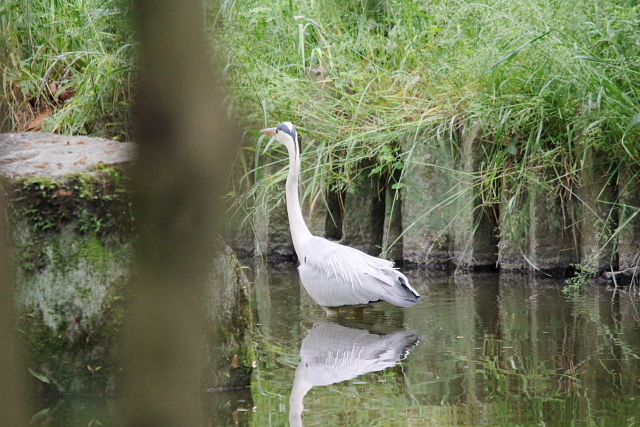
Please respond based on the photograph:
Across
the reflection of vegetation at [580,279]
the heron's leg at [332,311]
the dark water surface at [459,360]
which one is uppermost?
the reflection of vegetation at [580,279]

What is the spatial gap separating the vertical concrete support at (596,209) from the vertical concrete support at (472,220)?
809 mm

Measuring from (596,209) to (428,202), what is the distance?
143 cm

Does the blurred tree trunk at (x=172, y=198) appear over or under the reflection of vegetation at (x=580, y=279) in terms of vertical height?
over

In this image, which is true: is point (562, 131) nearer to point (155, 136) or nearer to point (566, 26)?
point (566, 26)

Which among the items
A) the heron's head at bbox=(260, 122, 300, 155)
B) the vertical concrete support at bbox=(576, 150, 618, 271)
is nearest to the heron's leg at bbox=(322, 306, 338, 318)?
the heron's head at bbox=(260, 122, 300, 155)

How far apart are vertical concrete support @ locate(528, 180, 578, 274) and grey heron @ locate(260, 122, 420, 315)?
1460 mm

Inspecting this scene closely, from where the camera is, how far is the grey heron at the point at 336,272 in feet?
17.0

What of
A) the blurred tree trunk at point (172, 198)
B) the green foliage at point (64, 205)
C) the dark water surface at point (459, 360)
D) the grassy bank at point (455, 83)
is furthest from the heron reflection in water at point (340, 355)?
the blurred tree trunk at point (172, 198)

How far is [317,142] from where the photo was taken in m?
7.45

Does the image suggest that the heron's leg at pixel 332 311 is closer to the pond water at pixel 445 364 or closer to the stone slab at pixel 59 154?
the pond water at pixel 445 364

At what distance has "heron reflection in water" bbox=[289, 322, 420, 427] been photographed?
3.70 metres

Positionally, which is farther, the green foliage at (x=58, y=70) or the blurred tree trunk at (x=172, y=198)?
the green foliage at (x=58, y=70)

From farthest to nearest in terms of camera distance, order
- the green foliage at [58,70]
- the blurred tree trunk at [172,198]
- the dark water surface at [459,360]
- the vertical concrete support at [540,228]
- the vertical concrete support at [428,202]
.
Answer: the vertical concrete support at [428,202]
the green foliage at [58,70]
the vertical concrete support at [540,228]
the dark water surface at [459,360]
the blurred tree trunk at [172,198]

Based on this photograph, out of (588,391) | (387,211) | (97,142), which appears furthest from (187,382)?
(387,211)
